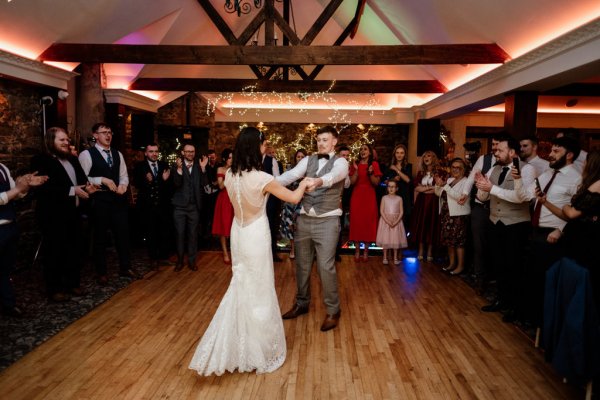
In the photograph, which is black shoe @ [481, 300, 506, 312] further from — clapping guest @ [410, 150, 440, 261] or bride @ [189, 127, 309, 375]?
bride @ [189, 127, 309, 375]

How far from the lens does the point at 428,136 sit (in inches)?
400

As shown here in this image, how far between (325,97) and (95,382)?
9.96m

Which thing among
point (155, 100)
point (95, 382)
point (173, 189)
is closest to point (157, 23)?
point (155, 100)

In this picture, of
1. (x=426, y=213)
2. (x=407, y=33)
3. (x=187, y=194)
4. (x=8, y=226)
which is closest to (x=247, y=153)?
(x=8, y=226)

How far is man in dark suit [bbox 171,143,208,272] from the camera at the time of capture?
192 inches

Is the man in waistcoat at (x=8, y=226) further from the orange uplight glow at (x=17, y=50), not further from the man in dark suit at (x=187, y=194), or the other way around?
the orange uplight glow at (x=17, y=50)

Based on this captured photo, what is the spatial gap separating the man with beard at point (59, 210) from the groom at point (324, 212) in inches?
80.7

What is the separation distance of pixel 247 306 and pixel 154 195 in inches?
122

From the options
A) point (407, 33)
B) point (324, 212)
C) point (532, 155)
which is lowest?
point (324, 212)

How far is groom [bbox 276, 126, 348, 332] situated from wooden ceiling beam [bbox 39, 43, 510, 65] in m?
2.65

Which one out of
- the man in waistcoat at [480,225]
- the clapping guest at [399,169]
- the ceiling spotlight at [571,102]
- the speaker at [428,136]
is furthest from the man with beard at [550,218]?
the ceiling spotlight at [571,102]

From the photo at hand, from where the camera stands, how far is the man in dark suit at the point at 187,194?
16.0ft

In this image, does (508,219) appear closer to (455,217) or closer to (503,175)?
(503,175)

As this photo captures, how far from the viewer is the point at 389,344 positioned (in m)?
3.17
